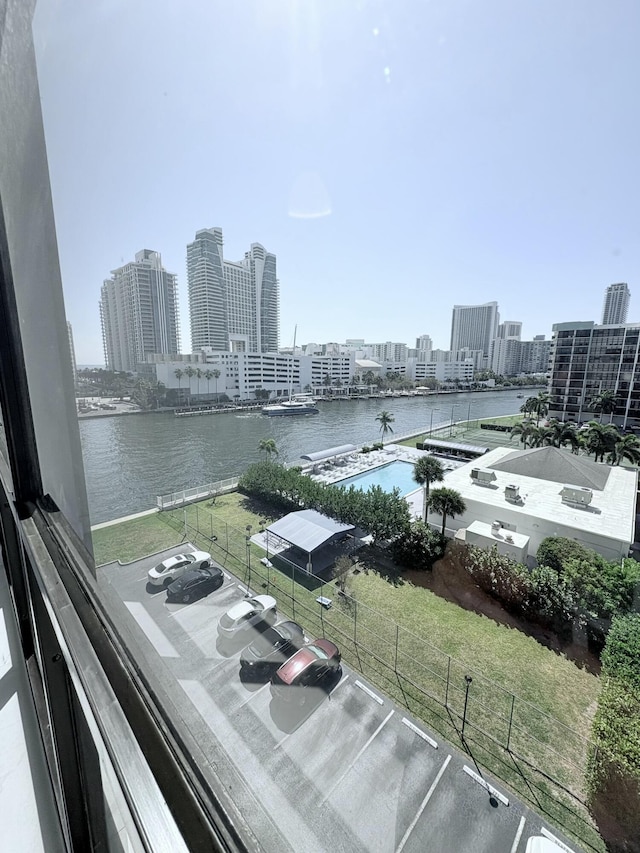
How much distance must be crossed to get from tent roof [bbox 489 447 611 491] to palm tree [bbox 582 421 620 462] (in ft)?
0.48

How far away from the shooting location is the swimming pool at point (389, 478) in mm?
5359

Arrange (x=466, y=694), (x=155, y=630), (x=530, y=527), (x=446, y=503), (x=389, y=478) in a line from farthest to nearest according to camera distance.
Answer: (x=389, y=478)
(x=446, y=503)
(x=530, y=527)
(x=466, y=694)
(x=155, y=630)

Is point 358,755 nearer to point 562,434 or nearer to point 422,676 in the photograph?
point 422,676

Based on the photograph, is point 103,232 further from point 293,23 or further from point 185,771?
point 185,771

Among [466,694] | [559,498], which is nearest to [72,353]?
[466,694]

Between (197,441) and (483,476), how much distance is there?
2.94 meters

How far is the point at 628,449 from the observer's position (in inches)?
105

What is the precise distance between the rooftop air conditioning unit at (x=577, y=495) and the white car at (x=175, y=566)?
261 centimetres

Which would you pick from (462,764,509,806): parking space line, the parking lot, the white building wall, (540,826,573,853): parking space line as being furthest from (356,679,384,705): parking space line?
the white building wall

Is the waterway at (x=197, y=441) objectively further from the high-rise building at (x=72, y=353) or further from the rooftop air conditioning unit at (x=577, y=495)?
the rooftop air conditioning unit at (x=577, y=495)

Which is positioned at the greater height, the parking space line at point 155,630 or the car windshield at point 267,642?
the parking space line at point 155,630

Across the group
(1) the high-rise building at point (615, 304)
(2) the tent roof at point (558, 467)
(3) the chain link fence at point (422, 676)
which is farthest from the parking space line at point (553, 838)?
(2) the tent roof at point (558, 467)

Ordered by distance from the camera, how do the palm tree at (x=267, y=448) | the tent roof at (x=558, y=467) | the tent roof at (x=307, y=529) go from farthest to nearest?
1. the palm tree at (x=267, y=448)
2. the tent roof at (x=558, y=467)
3. the tent roof at (x=307, y=529)

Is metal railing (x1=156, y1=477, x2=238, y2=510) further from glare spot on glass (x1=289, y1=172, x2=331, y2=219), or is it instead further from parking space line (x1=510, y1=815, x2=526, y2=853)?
parking space line (x1=510, y1=815, x2=526, y2=853)
